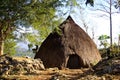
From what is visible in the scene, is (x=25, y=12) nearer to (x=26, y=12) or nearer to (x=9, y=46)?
(x=26, y=12)

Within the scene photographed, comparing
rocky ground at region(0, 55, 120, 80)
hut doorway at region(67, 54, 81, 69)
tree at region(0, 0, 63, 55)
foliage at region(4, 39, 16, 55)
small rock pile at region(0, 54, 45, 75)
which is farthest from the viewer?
foliage at region(4, 39, 16, 55)

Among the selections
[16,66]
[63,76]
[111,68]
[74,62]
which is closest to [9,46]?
[74,62]

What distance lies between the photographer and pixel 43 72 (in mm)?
16719

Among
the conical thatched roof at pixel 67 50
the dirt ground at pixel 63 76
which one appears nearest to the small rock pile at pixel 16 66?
the dirt ground at pixel 63 76

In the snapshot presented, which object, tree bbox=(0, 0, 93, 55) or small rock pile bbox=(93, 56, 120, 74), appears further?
tree bbox=(0, 0, 93, 55)

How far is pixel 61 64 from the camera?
25.0m

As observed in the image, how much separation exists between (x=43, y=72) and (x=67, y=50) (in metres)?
8.88

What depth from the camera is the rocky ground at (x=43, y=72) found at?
12924 millimetres

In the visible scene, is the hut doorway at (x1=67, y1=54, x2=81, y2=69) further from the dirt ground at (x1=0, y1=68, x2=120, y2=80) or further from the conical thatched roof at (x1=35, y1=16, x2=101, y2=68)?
the dirt ground at (x1=0, y1=68, x2=120, y2=80)

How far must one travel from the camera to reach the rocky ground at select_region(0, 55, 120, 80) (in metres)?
12.9

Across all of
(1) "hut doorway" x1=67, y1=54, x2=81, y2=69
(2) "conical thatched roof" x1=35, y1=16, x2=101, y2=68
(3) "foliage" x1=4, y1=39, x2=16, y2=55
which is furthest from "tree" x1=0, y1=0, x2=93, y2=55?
(3) "foliage" x1=4, y1=39, x2=16, y2=55

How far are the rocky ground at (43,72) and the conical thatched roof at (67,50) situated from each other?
668 centimetres

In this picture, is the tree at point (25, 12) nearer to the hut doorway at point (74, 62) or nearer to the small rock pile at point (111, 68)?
the hut doorway at point (74, 62)

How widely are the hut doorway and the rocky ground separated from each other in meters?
7.50
